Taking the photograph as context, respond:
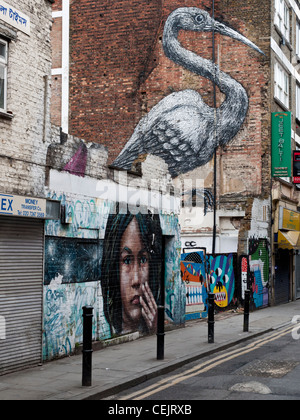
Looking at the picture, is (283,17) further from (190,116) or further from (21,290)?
(21,290)

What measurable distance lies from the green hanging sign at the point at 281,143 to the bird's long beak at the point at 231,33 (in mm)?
2951

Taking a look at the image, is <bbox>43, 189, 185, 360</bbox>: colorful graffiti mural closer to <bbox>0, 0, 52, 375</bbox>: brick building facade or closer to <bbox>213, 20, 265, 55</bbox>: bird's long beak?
<bbox>0, 0, 52, 375</bbox>: brick building facade

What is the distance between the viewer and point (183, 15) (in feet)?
85.9

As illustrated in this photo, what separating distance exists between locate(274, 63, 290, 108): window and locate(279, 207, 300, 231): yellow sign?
16.6ft

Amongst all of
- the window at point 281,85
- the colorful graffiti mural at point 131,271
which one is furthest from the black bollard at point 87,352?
the window at point 281,85

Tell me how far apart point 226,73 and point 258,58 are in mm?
1455

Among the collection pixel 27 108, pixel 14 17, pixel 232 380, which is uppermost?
pixel 14 17

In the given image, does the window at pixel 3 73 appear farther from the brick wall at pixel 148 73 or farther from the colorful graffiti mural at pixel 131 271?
the brick wall at pixel 148 73

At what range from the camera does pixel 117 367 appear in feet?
34.7

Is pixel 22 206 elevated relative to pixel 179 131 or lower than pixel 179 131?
lower

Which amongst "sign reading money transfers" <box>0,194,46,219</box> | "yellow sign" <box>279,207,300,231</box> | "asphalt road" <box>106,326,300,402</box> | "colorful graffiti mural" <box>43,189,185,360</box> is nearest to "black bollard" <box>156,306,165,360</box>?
"asphalt road" <box>106,326,300,402</box>

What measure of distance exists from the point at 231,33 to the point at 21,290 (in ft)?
60.4

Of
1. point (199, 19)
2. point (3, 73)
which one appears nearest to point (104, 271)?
point (3, 73)
